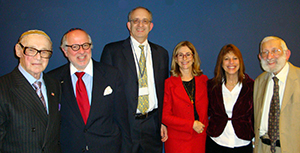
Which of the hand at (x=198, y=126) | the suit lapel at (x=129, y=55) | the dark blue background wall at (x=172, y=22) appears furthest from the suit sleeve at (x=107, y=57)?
the hand at (x=198, y=126)

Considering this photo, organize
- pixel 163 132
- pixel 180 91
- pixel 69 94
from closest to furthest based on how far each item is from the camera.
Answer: pixel 69 94, pixel 180 91, pixel 163 132

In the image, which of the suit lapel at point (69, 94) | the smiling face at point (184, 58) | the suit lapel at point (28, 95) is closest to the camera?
the suit lapel at point (28, 95)

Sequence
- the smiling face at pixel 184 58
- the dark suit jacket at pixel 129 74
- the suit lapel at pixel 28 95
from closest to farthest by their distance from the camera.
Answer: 1. the suit lapel at pixel 28 95
2. the dark suit jacket at pixel 129 74
3. the smiling face at pixel 184 58

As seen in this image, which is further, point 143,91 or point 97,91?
point 143,91

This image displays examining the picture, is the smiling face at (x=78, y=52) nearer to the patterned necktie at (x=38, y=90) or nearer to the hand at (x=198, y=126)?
the patterned necktie at (x=38, y=90)

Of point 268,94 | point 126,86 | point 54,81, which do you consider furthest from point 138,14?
point 268,94

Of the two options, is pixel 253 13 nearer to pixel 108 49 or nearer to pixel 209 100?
pixel 209 100

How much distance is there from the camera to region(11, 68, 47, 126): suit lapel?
1479 mm

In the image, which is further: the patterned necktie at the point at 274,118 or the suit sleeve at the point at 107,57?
the suit sleeve at the point at 107,57

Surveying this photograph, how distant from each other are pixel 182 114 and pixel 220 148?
1.99ft

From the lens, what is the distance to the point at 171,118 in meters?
2.45

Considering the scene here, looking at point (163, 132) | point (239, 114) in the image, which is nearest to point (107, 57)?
point (163, 132)

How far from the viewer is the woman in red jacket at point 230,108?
7.36ft

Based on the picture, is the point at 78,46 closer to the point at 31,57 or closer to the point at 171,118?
the point at 31,57
